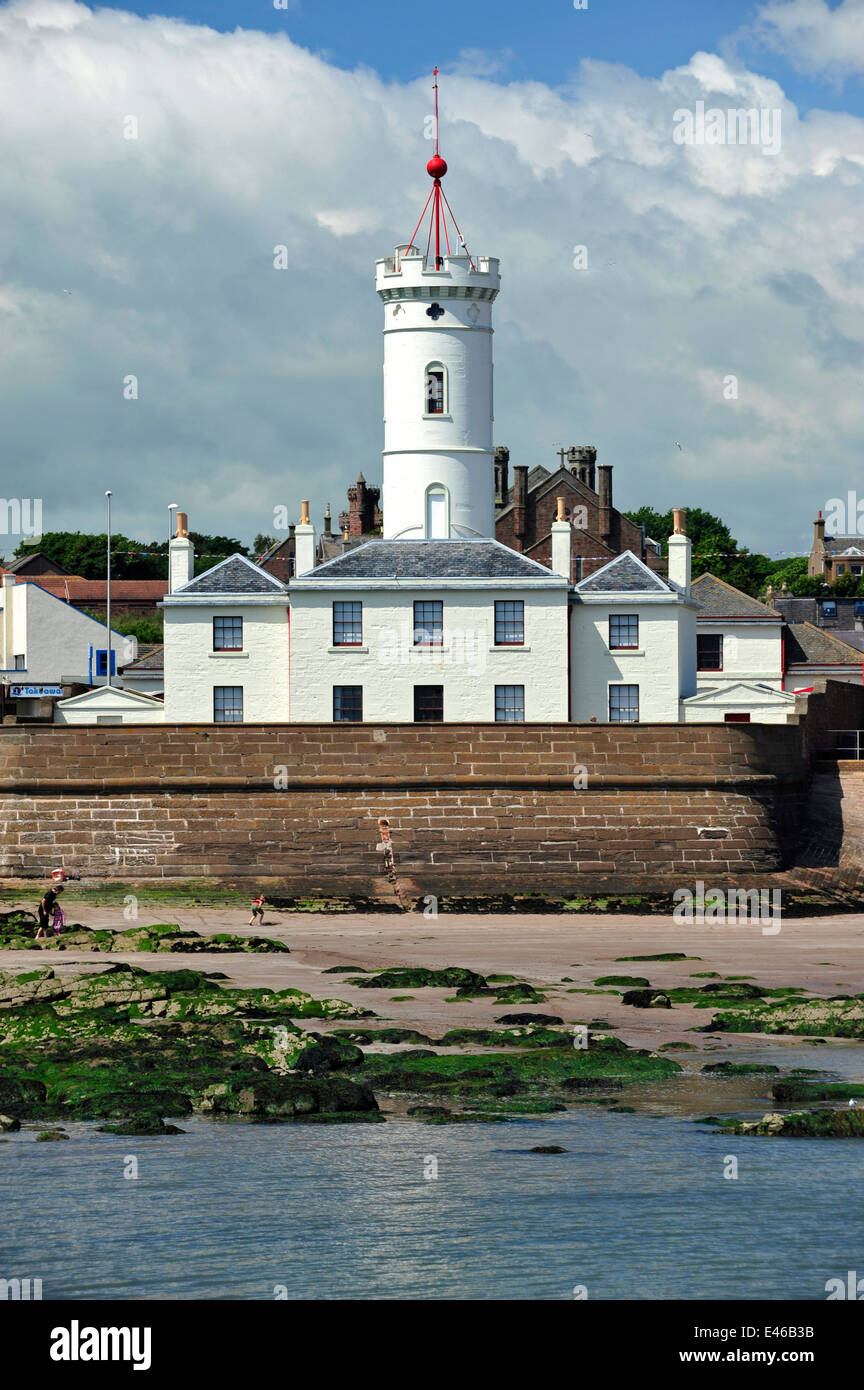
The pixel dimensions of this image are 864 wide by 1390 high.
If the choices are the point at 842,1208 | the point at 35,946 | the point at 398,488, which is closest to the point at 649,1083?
the point at 842,1208

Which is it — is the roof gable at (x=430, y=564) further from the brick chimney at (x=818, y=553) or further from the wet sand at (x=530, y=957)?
the brick chimney at (x=818, y=553)

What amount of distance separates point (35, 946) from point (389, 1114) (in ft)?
45.3

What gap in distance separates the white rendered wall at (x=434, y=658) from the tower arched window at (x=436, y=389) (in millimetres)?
7675

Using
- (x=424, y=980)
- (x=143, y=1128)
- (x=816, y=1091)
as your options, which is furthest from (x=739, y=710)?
(x=143, y=1128)

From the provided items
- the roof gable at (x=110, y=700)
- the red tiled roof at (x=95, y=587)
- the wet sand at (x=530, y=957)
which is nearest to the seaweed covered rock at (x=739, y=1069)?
the wet sand at (x=530, y=957)

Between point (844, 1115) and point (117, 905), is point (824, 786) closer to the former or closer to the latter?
point (117, 905)

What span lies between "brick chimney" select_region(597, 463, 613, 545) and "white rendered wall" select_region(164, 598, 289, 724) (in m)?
33.2

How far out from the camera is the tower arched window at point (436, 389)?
5003 centimetres

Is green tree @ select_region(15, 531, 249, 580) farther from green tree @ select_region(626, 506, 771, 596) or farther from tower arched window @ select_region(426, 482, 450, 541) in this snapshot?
tower arched window @ select_region(426, 482, 450, 541)

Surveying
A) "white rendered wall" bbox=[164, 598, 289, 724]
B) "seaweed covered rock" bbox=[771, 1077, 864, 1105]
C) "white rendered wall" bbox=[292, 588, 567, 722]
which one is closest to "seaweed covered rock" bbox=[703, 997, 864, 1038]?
"seaweed covered rock" bbox=[771, 1077, 864, 1105]

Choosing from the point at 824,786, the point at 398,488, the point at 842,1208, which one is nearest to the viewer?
the point at 842,1208

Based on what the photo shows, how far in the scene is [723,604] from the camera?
53.8 meters

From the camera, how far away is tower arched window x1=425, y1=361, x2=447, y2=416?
50031 millimetres
